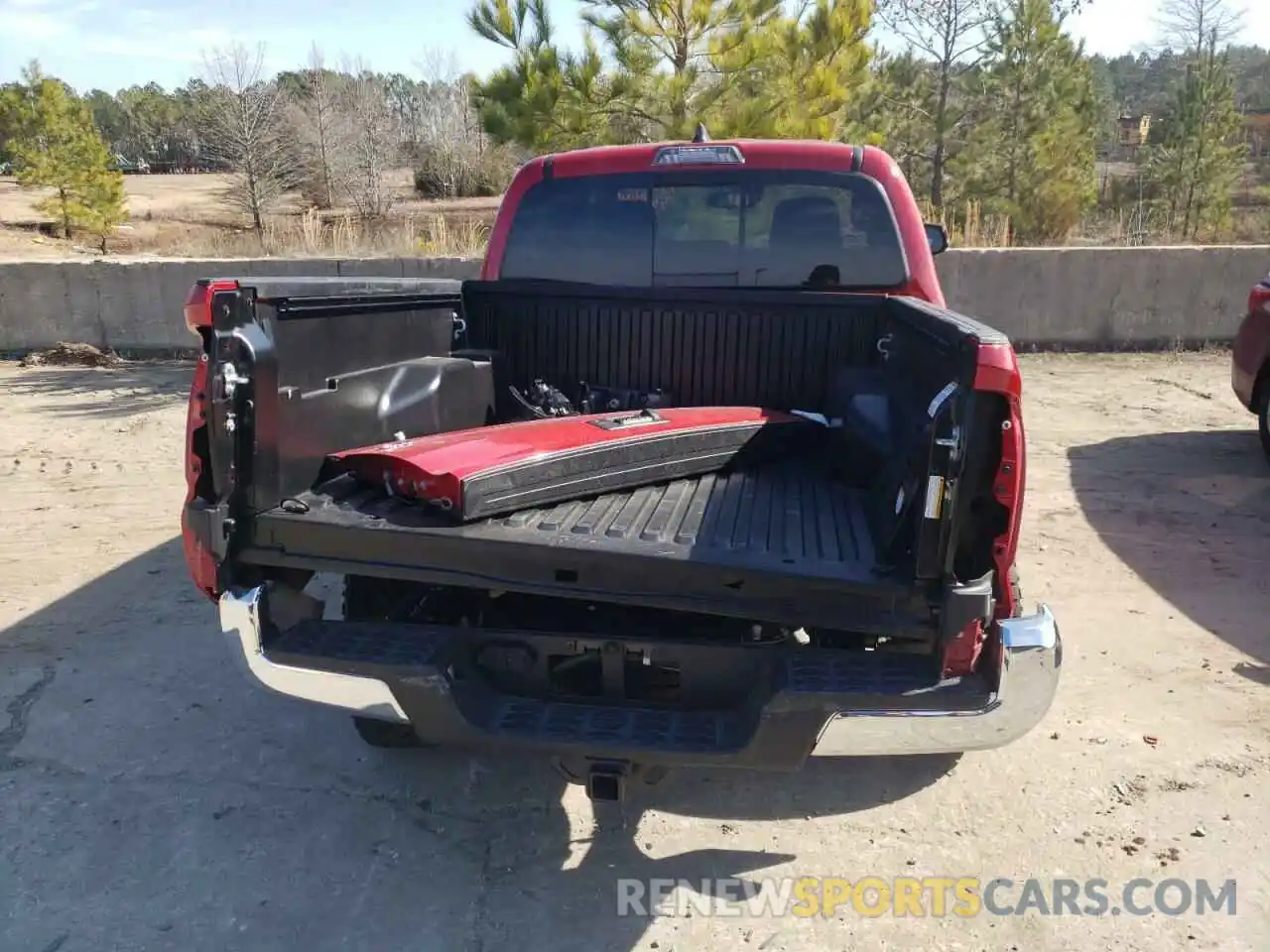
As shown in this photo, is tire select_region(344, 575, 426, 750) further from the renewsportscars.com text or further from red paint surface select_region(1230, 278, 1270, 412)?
red paint surface select_region(1230, 278, 1270, 412)

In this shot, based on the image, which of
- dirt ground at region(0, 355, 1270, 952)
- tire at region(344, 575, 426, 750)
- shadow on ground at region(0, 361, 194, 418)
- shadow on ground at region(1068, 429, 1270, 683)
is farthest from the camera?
shadow on ground at region(0, 361, 194, 418)

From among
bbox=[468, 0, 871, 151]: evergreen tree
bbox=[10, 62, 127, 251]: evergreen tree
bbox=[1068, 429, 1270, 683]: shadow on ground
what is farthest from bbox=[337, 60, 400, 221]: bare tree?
bbox=[1068, 429, 1270, 683]: shadow on ground

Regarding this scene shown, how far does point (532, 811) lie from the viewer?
320 cm

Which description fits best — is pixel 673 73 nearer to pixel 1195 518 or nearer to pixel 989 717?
pixel 1195 518

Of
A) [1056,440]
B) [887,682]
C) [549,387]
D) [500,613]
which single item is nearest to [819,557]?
[887,682]

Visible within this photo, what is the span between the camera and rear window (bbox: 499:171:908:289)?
438 cm

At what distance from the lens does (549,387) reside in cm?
412

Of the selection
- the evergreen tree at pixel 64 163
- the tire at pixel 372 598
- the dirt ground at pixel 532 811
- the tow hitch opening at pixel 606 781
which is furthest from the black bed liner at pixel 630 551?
the evergreen tree at pixel 64 163

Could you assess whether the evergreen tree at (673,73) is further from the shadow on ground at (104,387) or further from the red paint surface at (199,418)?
the red paint surface at (199,418)

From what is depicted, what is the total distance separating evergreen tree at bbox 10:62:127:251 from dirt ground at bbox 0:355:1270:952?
969 inches

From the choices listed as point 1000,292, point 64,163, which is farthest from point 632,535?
point 64,163

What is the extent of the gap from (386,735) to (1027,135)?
2491 cm

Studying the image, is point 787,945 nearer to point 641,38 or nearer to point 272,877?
point 272,877

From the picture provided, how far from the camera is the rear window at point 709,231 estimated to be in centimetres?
438
